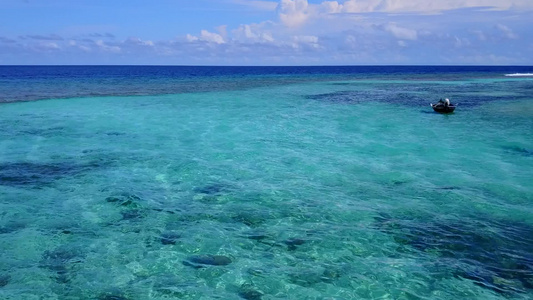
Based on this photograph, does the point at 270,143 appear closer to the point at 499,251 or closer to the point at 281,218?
the point at 281,218

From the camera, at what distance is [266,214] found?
557 inches

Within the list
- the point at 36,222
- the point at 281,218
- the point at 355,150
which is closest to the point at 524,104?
the point at 355,150

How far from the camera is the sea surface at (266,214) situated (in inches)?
399

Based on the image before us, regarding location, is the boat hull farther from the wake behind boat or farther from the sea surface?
the sea surface

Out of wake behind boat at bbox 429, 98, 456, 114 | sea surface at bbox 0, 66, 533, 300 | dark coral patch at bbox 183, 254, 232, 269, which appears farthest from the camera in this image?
wake behind boat at bbox 429, 98, 456, 114

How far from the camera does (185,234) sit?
12609 millimetres

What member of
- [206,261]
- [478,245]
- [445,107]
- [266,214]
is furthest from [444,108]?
[206,261]

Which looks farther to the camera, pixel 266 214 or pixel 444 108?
pixel 444 108

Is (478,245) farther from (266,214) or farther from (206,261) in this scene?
(206,261)

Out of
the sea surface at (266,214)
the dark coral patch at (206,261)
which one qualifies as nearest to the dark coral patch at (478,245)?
the sea surface at (266,214)

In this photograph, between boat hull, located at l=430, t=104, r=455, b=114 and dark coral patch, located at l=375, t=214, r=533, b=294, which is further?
boat hull, located at l=430, t=104, r=455, b=114

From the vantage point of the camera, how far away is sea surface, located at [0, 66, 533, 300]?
399 inches

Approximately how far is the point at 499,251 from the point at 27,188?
16188mm

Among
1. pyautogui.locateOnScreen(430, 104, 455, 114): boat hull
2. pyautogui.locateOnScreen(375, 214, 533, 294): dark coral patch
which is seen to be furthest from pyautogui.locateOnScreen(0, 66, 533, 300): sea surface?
pyautogui.locateOnScreen(430, 104, 455, 114): boat hull
